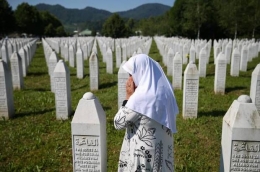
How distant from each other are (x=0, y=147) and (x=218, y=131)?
5.18 meters

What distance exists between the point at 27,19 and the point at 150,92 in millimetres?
68725

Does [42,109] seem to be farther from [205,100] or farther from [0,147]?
[205,100]

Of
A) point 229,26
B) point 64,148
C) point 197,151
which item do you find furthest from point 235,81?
point 229,26

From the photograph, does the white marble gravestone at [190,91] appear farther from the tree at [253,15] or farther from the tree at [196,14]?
the tree at [196,14]

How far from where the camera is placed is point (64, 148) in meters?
5.92

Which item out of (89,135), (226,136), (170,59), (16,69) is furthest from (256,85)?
(16,69)

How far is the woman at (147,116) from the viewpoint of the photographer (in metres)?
2.66

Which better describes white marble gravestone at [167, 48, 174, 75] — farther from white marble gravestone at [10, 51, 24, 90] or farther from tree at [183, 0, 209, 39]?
tree at [183, 0, 209, 39]

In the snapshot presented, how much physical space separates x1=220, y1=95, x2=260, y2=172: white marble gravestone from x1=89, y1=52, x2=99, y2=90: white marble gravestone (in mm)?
8034

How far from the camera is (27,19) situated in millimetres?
64500

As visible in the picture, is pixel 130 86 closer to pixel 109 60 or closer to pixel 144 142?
pixel 144 142

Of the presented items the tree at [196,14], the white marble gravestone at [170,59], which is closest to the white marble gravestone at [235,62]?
the white marble gravestone at [170,59]

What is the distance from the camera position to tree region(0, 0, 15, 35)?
51.3 metres

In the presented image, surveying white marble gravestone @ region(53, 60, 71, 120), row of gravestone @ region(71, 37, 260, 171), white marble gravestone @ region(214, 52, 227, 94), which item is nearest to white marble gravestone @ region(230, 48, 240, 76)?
white marble gravestone @ region(214, 52, 227, 94)
